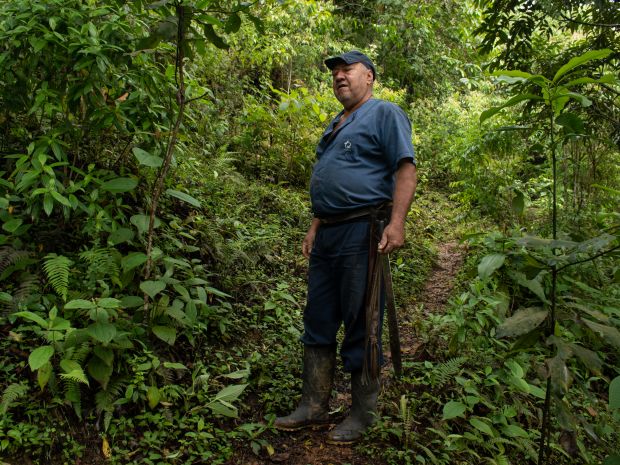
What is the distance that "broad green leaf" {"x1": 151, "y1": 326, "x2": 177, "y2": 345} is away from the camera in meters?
3.36

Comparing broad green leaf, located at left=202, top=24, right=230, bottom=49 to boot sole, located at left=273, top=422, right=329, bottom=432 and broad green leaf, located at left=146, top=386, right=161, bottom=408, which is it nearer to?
broad green leaf, located at left=146, top=386, right=161, bottom=408

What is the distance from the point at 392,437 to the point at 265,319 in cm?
171

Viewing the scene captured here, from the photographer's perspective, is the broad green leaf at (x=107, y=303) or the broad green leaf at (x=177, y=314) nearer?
the broad green leaf at (x=107, y=303)

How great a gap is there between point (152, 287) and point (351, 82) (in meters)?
1.96

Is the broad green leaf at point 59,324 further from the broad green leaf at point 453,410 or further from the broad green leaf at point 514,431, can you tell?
the broad green leaf at point 514,431

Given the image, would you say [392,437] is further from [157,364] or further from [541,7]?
[541,7]

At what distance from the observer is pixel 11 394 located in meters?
2.80

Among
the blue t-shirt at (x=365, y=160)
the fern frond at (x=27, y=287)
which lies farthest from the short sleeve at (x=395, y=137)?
the fern frond at (x=27, y=287)

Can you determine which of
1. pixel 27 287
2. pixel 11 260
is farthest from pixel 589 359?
pixel 11 260

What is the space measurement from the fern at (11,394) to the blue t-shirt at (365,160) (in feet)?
6.98

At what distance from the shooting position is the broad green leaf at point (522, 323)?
6.56 feet

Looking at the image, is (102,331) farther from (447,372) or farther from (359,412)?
(447,372)

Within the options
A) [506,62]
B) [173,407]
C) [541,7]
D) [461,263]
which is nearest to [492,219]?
[461,263]

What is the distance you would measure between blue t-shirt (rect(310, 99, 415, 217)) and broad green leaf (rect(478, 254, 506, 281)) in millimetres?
1311
